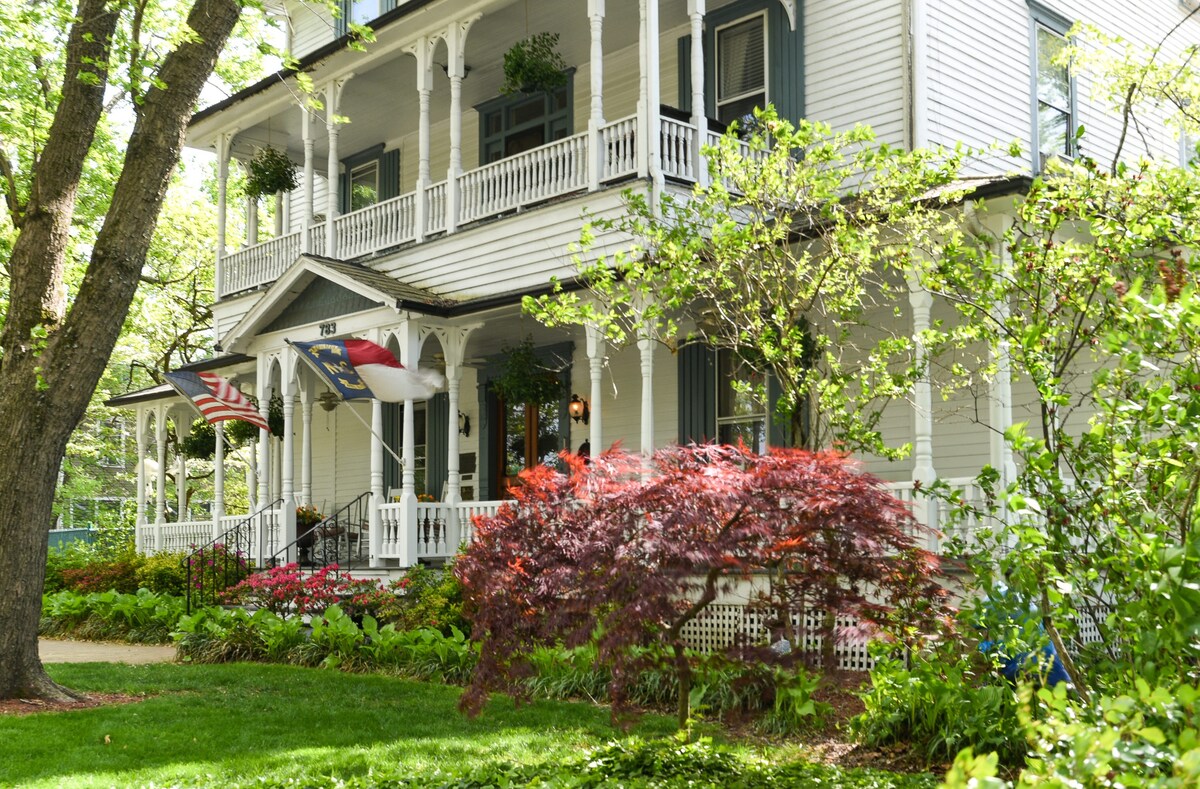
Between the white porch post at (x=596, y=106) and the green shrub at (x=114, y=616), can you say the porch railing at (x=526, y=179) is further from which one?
the green shrub at (x=114, y=616)

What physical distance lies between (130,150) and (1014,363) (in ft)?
26.1

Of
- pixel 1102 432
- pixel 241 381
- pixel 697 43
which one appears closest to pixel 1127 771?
pixel 1102 432

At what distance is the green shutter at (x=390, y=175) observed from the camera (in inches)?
793

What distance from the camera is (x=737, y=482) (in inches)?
271

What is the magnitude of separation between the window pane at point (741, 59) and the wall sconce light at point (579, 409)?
14.6ft

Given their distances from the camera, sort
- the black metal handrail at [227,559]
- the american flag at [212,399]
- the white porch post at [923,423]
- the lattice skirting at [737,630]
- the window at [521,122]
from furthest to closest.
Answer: the window at [521,122] < the american flag at [212,399] < the black metal handrail at [227,559] < the white porch post at [923,423] < the lattice skirting at [737,630]

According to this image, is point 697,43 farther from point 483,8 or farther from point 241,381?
point 241,381

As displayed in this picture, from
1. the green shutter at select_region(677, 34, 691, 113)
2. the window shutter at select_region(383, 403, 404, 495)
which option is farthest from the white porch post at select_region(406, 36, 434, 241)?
the window shutter at select_region(383, 403, 404, 495)

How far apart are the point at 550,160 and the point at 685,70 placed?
2.46 m

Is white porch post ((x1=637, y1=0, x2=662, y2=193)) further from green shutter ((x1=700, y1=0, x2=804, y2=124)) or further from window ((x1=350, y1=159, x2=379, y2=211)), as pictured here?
window ((x1=350, y1=159, x2=379, y2=211))

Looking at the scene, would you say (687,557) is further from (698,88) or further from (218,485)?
(218,485)

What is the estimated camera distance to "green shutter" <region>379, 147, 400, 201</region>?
20.1 meters

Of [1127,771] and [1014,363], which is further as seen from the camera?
[1014,363]

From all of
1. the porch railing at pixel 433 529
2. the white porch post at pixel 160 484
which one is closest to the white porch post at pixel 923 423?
the porch railing at pixel 433 529
